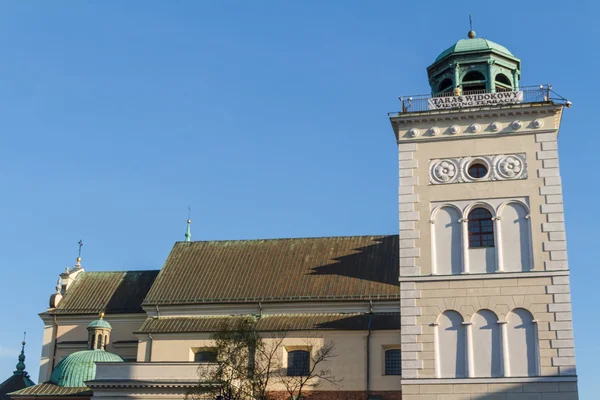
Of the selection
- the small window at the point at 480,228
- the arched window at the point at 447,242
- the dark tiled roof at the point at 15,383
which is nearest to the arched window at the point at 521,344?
the arched window at the point at 447,242

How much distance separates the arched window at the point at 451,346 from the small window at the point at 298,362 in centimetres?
1128

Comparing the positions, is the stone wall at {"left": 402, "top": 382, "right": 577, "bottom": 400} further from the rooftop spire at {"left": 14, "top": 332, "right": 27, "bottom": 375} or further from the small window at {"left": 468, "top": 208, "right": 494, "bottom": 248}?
the rooftop spire at {"left": 14, "top": 332, "right": 27, "bottom": 375}

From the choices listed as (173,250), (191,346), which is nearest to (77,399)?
(191,346)

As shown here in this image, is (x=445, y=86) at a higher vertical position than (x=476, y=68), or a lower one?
lower

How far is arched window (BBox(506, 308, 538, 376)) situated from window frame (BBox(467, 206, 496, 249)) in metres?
2.95

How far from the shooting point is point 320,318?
42.7 meters

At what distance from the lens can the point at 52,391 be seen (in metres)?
43.5

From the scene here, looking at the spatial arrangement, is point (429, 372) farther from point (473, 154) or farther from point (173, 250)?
point (173, 250)

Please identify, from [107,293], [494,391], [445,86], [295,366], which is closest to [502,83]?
[445,86]

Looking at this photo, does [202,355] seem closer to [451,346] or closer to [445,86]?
[451,346]

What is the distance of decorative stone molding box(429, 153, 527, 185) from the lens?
33125 millimetres

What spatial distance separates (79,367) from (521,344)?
80.9 ft

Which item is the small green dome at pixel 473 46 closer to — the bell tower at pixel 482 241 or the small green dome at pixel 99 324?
the bell tower at pixel 482 241

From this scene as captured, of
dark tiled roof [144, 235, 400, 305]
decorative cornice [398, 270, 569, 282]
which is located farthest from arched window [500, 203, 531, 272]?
dark tiled roof [144, 235, 400, 305]
